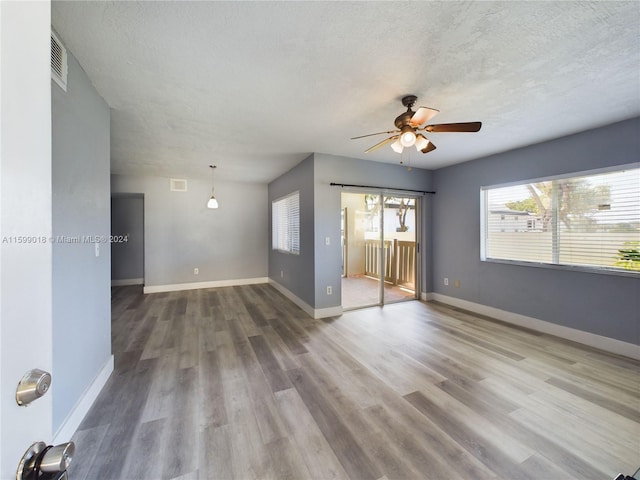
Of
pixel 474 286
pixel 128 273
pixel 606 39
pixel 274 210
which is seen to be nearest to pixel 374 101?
pixel 606 39

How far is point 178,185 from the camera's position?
5613 millimetres

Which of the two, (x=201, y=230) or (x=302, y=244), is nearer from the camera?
(x=302, y=244)

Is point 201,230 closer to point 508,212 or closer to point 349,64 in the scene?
point 349,64

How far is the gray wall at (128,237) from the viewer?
241 inches

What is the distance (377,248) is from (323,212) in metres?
1.53

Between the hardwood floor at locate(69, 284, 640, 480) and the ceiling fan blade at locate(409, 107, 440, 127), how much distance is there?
2.31 meters

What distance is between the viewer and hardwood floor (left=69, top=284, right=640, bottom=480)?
4.86 ft

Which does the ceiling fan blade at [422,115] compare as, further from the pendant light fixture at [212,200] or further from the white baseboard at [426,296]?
the pendant light fixture at [212,200]

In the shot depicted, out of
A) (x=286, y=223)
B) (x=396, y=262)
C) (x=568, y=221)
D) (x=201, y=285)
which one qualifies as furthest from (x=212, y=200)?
(x=568, y=221)

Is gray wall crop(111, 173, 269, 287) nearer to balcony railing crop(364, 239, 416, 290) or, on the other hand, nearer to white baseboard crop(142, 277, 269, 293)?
white baseboard crop(142, 277, 269, 293)

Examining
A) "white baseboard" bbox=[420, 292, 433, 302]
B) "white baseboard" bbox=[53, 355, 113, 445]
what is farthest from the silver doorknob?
"white baseboard" bbox=[420, 292, 433, 302]

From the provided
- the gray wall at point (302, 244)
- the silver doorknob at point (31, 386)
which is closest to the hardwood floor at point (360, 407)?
the gray wall at point (302, 244)

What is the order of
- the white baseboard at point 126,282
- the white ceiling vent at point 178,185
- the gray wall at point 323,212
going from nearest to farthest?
the gray wall at point 323,212 → the white ceiling vent at point 178,185 → the white baseboard at point 126,282

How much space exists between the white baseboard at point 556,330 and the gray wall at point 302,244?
2.68 meters
